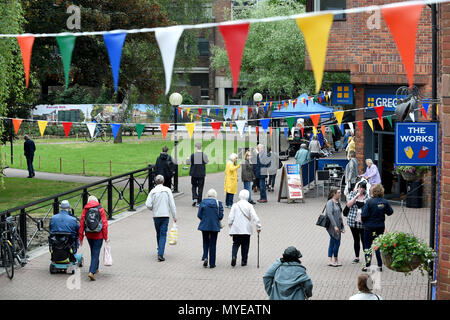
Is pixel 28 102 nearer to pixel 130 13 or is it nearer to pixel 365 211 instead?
pixel 130 13

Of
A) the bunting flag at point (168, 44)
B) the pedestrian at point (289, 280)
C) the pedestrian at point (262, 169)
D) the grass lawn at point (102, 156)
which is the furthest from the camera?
the grass lawn at point (102, 156)

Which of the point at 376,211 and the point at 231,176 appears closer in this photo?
the point at 376,211

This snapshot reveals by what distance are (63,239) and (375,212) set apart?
565cm

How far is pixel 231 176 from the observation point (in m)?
19.4

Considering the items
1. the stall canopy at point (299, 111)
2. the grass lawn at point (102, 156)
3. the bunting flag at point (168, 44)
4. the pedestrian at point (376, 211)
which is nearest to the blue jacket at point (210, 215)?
the pedestrian at point (376, 211)

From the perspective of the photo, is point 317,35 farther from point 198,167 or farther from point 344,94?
point 344,94

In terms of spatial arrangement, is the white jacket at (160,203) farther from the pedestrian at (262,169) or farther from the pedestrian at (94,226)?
the pedestrian at (262,169)

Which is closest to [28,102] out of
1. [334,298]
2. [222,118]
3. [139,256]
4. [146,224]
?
[146,224]

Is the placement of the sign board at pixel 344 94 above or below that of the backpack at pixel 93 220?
above

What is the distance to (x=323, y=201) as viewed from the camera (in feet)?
71.5

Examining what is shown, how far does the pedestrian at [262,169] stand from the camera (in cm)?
2112

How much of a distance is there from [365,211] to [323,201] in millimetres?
9306

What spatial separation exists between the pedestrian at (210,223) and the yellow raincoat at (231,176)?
594 cm

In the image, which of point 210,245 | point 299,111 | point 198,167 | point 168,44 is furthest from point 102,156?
point 168,44
